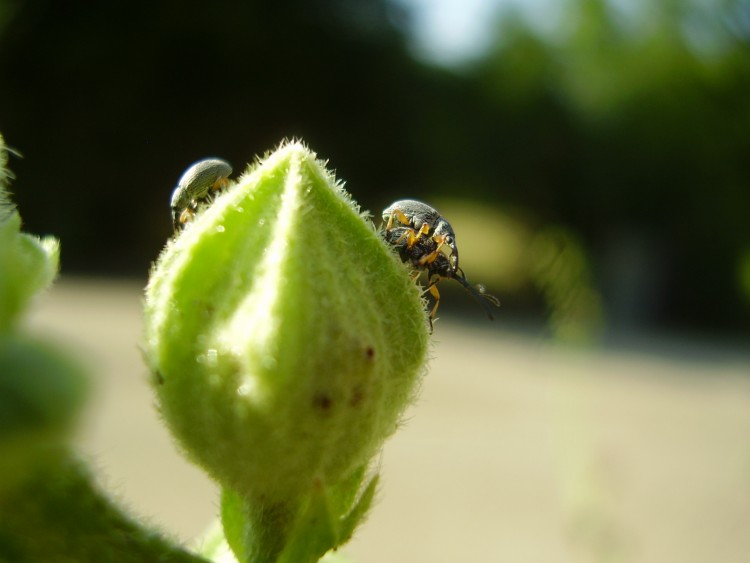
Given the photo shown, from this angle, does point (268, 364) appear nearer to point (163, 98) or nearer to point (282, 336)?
point (282, 336)

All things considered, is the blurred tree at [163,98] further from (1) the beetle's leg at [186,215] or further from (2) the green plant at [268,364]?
(2) the green plant at [268,364]

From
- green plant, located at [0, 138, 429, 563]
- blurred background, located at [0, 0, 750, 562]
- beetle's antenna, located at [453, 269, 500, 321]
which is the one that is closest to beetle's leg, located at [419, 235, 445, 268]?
beetle's antenna, located at [453, 269, 500, 321]

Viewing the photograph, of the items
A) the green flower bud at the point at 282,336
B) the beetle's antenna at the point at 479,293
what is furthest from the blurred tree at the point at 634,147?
the green flower bud at the point at 282,336

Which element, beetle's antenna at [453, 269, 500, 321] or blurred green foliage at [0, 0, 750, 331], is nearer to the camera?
beetle's antenna at [453, 269, 500, 321]

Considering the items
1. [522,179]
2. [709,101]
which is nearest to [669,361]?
[709,101]

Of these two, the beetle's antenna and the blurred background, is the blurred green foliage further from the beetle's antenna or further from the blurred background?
the beetle's antenna

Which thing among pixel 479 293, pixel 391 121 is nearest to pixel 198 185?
pixel 479 293
